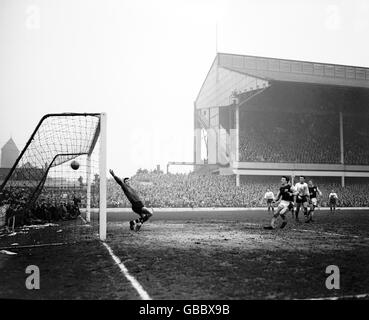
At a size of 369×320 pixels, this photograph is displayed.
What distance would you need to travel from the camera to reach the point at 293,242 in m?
9.30

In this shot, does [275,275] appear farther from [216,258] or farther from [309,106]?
[309,106]

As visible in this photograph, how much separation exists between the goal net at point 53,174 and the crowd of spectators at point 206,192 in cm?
1681

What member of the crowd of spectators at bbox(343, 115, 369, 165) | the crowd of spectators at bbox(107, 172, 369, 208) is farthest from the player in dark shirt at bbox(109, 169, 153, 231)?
the crowd of spectators at bbox(343, 115, 369, 165)

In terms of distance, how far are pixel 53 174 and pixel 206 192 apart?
77.9 ft

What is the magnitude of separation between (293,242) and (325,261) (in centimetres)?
263

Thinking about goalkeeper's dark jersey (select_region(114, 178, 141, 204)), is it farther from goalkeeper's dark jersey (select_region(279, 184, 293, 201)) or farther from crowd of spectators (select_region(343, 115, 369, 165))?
crowd of spectators (select_region(343, 115, 369, 165))

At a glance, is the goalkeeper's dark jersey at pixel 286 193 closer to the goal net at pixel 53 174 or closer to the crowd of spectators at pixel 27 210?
the goal net at pixel 53 174

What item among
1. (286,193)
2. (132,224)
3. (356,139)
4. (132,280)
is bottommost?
(132,224)

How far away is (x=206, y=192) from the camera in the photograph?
119 feet

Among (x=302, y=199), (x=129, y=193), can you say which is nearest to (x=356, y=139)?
(x=302, y=199)

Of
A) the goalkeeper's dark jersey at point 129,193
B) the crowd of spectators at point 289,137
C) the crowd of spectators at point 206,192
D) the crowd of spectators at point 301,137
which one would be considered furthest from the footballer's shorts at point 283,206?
the crowd of spectators at point 301,137

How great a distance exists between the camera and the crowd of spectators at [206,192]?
34.4 metres

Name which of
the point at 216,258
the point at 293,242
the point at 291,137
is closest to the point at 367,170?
the point at 291,137

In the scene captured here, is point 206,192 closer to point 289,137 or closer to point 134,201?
point 289,137
